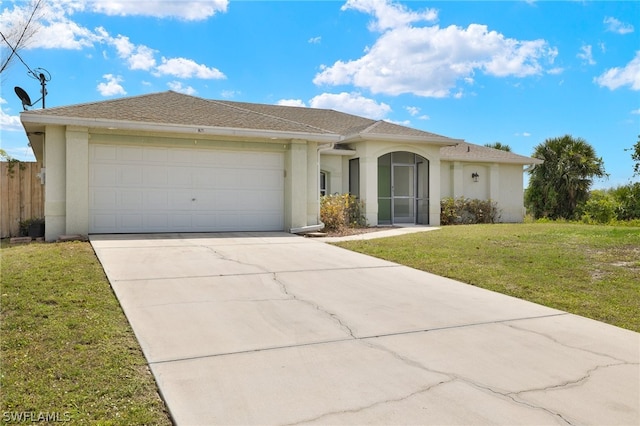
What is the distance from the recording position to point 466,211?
20.1 m

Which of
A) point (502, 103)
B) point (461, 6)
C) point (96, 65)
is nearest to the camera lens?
point (461, 6)

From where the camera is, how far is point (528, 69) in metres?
Result: 17.1

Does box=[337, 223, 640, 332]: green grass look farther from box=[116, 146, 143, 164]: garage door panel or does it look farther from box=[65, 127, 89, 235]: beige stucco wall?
box=[65, 127, 89, 235]: beige stucco wall

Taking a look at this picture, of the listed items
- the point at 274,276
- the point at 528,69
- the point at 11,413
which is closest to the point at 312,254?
the point at 274,276

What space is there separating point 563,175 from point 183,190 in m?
20.0

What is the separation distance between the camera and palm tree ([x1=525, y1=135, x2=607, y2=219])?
23.3 m

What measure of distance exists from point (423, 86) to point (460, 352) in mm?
17353

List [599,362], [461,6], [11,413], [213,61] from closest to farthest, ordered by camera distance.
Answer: [11,413] → [599,362] → [461,6] → [213,61]

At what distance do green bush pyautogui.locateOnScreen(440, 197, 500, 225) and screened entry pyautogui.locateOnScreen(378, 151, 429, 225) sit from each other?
1.15 m

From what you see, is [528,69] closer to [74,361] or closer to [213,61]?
[213,61]

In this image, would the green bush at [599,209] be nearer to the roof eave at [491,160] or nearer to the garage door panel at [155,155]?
the roof eave at [491,160]

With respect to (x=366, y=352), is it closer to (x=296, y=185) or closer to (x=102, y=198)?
(x=296, y=185)

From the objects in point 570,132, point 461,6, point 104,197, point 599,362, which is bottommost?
point 599,362

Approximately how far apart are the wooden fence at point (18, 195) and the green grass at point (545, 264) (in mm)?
9130
